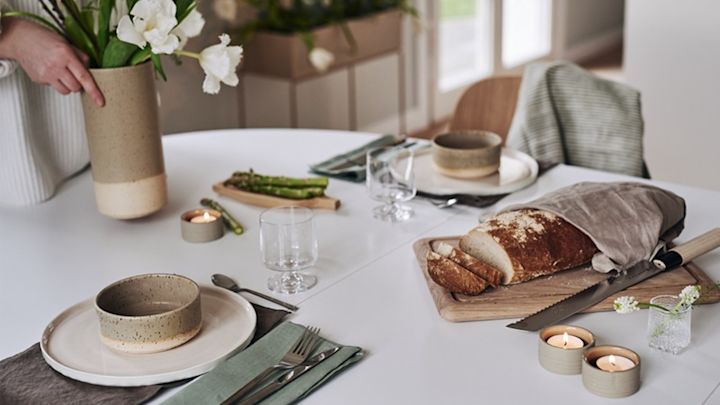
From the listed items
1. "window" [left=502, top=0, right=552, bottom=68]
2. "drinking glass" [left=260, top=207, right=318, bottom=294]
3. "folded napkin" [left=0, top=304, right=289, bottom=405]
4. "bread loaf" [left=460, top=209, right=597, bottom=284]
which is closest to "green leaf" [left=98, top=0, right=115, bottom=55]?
"drinking glass" [left=260, top=207, right=318, bottom=294]

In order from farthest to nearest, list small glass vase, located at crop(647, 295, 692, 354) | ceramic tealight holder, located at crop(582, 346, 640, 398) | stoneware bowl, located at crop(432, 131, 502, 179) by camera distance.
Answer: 1. stoneware bowl, located at crop(432, 131, 502, 179)
2. small glass vase, located at crop(647, 295, 692, 354)
3. ceramic tealight holder, located at crop(582, 346, 640, 398)

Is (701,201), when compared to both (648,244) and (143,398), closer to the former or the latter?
(648,244)

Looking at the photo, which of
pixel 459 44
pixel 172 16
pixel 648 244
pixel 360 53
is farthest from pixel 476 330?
pixel 459 44

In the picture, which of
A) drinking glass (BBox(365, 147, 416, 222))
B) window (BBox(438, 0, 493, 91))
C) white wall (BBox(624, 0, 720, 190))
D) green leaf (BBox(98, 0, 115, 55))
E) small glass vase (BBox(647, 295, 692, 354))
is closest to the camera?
small glass vase (BBox(647, 295, 692, 354))

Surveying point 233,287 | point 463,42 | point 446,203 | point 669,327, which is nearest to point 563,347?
point 669,327

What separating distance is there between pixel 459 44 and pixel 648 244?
14.3 ft

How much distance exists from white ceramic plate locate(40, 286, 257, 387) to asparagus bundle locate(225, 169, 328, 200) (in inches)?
17.8

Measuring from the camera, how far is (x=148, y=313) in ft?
4.27

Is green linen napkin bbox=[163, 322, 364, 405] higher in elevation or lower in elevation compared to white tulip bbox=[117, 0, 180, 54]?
lower

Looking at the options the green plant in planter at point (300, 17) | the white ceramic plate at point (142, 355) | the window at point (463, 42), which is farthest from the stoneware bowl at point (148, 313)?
the window at point (463, 42)

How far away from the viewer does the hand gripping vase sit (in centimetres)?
163

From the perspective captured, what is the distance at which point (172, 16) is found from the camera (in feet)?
4.80

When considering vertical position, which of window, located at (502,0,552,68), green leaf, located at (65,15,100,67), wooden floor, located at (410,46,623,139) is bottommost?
wooden floor, located at (410,46,623,139)

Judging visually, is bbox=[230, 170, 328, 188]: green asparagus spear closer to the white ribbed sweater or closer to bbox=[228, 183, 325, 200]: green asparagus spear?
bbox=[228, 183, 325, 200]: green asparagus spear
